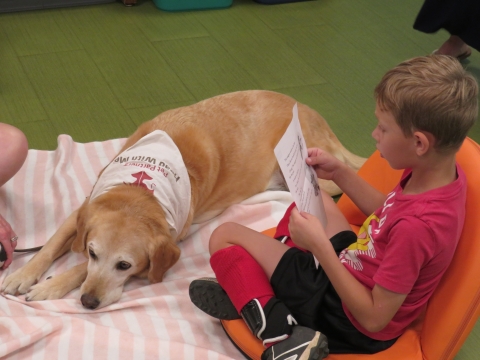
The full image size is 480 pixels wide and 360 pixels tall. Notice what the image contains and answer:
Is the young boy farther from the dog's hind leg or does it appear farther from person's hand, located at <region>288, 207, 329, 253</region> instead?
the dog's hind leg

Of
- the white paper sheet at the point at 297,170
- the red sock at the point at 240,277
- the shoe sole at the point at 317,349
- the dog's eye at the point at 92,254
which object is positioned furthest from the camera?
the dog's eye at the point at 92,254

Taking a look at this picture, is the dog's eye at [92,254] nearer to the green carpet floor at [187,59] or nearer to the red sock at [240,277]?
the red sock at [240,277]

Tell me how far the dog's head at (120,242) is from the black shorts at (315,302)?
46cm

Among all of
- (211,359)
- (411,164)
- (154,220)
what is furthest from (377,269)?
(154,220)

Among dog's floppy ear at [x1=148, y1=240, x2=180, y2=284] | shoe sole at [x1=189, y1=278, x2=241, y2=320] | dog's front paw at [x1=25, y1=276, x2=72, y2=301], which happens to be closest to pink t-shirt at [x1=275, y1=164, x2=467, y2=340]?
shoe sole at [x1=189, y1=278, x2=241, y2=320]

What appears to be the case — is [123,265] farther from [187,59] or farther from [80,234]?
[187,59]

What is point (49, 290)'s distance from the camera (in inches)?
84.5

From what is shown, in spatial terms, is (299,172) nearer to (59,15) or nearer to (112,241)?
(112,241)

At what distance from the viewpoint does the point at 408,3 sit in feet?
15.3

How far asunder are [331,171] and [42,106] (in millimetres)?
1851

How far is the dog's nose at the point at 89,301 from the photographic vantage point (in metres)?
2.07

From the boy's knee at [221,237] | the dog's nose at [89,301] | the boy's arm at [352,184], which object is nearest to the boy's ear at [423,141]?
the boy's arm at [352,184]

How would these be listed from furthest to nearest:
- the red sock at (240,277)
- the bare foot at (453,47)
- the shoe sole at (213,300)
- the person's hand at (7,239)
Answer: the bare foot at (453,47) < the person's hand at (7,239) < the shoe sole at (213,300) < the red sock at (240,277)

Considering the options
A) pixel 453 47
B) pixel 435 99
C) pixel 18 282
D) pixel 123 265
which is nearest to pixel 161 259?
pixel 123 265
